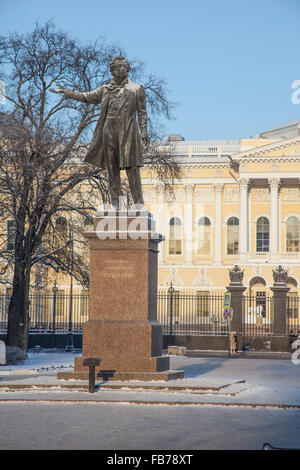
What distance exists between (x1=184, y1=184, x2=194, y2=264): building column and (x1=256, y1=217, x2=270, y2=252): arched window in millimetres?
5086

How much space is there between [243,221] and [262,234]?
2.31m

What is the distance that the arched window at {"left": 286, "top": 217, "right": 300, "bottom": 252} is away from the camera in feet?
195

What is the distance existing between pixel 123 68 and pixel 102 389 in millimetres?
5011

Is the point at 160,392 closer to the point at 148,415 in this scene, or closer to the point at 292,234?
the point at 148,415

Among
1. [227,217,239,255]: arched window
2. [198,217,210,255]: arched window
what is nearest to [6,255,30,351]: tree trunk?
[227,217,239,255]: arched window

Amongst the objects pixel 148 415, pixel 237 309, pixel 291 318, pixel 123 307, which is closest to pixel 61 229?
pixel 237 309

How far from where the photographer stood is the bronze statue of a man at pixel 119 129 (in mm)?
12422

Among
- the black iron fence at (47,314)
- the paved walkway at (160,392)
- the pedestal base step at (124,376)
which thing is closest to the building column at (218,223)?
the black iron fence at (47,314)

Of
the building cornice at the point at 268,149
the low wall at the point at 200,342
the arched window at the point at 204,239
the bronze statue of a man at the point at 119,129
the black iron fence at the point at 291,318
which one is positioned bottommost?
the low wall at the point at 200,342

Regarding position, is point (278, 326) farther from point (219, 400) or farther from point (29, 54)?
point (219, 400)

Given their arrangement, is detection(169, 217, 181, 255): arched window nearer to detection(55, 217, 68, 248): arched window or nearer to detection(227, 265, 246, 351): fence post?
detection(227, 265, 246, 351): fence post

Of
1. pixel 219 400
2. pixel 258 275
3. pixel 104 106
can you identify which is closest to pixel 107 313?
pixel 219 400

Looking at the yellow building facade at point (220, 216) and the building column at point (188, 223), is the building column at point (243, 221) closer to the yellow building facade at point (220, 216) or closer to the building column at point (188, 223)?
the yellow building facade at point (220, 216)

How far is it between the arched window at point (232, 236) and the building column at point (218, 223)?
0.74 m
